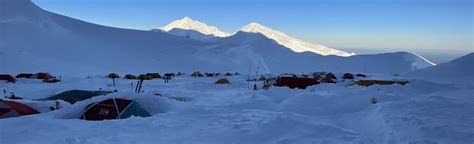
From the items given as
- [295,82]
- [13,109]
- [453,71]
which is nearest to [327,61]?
[453,71]

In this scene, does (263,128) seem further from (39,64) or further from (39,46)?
(39,46)

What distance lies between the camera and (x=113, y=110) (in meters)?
10.7

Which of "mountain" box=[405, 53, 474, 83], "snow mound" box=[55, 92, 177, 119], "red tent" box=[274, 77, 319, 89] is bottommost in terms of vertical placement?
"snow mound" box=[55, 92, 177, 119]

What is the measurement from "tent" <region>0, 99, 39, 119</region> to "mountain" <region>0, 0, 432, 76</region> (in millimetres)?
35673

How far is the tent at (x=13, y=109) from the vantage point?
37.0 ft

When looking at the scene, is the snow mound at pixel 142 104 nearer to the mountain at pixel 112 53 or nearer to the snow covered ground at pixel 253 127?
the snow covered ground at pixel 253 127

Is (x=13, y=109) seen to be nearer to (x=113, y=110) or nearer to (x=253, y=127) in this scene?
(x=113, y=110)

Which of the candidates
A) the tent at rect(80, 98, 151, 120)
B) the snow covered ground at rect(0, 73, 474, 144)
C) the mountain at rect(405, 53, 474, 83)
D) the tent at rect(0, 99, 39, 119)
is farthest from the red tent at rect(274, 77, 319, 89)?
the tent at rect(0, 99, 39, 119)

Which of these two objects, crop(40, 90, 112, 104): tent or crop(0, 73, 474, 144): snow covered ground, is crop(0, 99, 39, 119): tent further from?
crop(40, 90, 112, 104): tent

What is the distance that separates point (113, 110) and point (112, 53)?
56300 mm

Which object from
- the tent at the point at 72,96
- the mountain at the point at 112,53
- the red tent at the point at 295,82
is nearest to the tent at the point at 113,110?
the tent at the point at 72,96

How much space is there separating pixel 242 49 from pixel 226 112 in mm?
72099

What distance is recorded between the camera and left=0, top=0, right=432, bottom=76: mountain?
170ft

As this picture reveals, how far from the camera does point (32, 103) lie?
1245 cm
